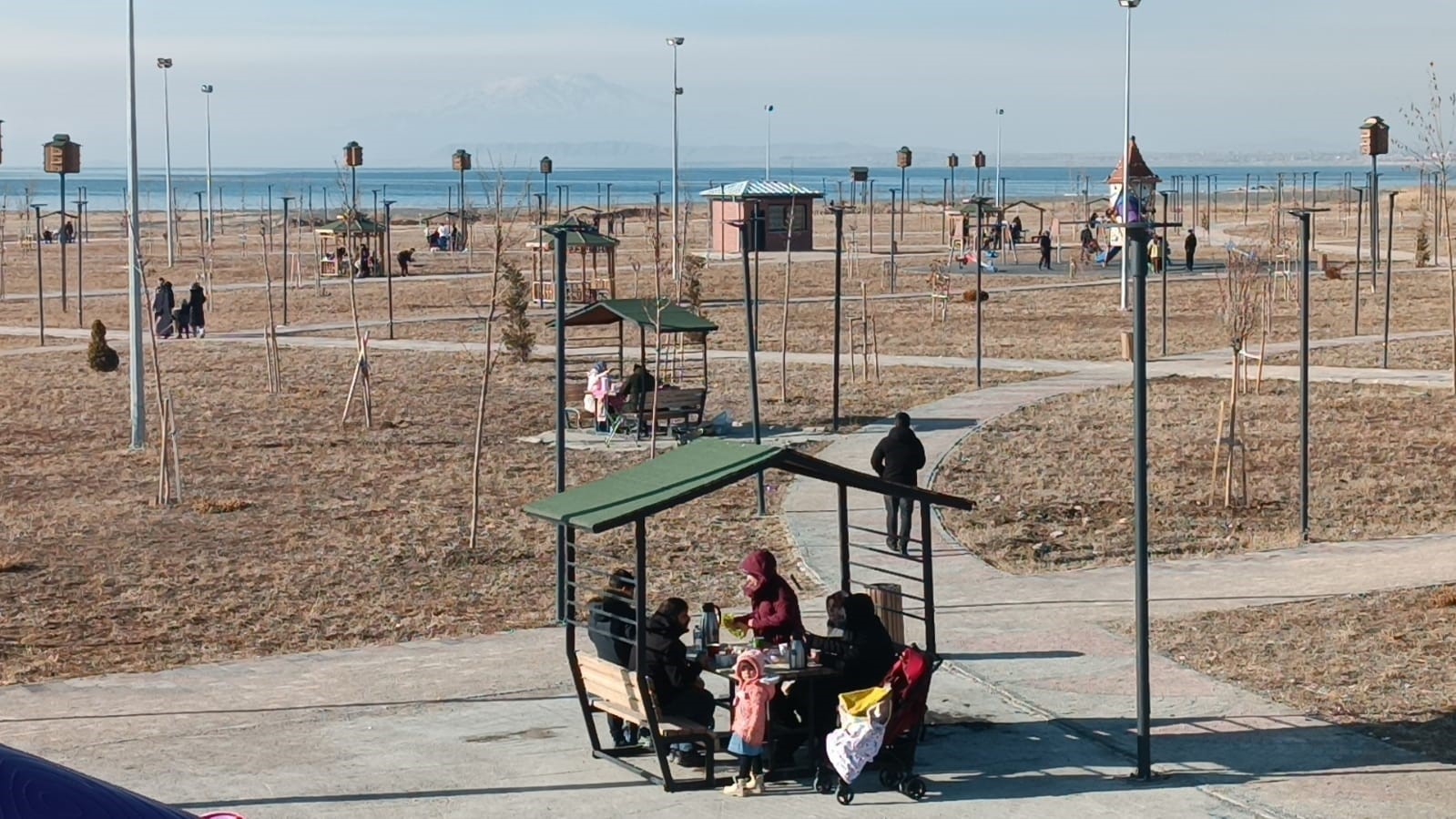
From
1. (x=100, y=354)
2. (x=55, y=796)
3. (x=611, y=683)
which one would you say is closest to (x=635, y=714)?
(x=611, y=683)

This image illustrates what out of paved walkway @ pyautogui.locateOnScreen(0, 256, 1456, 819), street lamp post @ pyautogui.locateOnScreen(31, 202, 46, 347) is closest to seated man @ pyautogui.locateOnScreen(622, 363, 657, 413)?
paved walkway @ pyautogui.locateOnScreen(0, 256, 1456, 819)

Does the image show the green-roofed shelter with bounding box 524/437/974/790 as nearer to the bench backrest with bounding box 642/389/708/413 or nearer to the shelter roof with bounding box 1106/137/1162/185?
the bench backrest with bounding box 642/389/708/413

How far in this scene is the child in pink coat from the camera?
10500 millimetres

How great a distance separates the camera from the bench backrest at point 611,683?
34.7 feet

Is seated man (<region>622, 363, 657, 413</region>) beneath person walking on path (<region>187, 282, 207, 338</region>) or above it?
beneath

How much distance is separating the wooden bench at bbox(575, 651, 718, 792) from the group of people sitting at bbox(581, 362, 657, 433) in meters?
14.6

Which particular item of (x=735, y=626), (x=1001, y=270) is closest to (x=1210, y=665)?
(x=735, y=626)

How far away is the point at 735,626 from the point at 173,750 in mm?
3584

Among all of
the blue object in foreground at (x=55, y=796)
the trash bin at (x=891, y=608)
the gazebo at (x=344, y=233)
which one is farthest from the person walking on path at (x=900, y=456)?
the gazebo at (x=344, y=233)

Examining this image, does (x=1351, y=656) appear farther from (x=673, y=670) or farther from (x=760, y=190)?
(x=760, y=190)

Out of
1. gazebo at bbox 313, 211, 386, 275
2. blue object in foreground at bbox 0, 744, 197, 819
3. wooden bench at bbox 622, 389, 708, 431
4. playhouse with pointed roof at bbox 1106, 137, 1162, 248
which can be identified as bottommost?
wooden bench at bbox 622, 389, 708, 431

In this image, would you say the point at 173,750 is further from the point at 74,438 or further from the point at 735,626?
the point at 74,438

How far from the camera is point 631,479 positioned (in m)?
11.4

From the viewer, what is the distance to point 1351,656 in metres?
13.4
